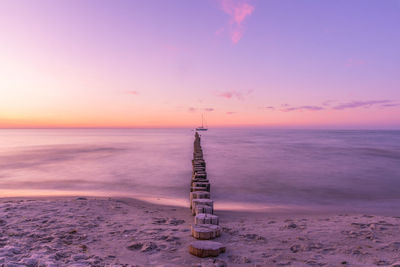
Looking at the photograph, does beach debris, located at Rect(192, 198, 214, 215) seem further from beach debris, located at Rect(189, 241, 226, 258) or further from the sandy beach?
beach debris, located at Rect(189, 241, 226, 258)

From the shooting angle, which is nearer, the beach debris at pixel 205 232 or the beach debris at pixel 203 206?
the beach debris at pixel 205 232

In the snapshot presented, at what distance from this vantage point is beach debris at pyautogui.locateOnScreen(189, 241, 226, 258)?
4.13m

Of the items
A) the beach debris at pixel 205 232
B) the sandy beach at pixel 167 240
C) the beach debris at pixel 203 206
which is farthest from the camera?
the beach debris at pixel 203 206

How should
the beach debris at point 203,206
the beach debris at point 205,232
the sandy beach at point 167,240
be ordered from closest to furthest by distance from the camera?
the sandy beach at point 167,240 → the beach debris at point 205,232 → the beach debris at point 203,206

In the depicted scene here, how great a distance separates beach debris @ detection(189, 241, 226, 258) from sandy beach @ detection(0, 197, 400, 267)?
3.5 inches

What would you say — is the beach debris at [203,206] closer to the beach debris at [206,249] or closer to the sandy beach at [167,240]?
the sandy beach at [167,240]

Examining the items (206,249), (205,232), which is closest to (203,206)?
(205,232)

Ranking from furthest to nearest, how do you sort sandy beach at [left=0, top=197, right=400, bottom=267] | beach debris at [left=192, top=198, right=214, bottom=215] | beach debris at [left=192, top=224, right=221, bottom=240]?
beach debris at [left=192, top=198, right=214, bottom=215] < beach debris at [left=192, top=224, right=221, bottom=240] < sandy beach at [left=0, top=197, right=400, bottom=267]

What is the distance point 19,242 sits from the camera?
462 centimetres

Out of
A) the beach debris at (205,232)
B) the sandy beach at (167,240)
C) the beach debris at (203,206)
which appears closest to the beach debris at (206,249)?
the sandy beach at (167,240)

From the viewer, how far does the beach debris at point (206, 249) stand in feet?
13.6

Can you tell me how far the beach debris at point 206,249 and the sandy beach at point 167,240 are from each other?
0.09 m

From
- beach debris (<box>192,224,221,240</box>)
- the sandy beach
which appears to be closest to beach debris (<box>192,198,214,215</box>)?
the sandy beach

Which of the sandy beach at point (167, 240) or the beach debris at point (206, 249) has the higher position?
the beach debris at point (206, 249)
